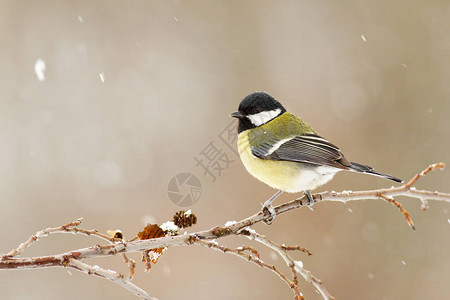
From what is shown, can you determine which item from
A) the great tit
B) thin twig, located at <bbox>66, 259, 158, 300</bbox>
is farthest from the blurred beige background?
thin twig, located at <bbox>66, 259, 158, 300</bbox>

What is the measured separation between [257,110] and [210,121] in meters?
2.55

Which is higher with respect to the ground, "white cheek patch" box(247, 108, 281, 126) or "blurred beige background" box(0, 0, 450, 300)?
"blurred beige background" box(0, 0, 450, 300)

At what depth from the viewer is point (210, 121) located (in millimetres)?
4289

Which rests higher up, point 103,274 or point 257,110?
point 257,110

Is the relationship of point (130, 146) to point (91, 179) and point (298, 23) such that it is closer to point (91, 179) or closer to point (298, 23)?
point (91, 179)

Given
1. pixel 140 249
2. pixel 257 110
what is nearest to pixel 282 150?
pixel 257 110

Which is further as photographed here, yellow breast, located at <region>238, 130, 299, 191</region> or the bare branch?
yellow breast, located at <region>238, 130, 299, 191</region>

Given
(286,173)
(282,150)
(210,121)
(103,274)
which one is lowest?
(103,274)

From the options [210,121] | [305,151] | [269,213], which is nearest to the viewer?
[269,213]

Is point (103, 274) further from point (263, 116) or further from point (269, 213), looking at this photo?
point (263, 116)

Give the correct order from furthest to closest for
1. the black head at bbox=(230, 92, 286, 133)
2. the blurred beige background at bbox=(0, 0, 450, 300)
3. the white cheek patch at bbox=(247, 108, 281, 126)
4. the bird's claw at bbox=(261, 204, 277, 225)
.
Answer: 1. the blurred beige background at bbox=(0, 0, 450, 300)
2. the white cheek patch at bbox=(247, 108, 281, 126)
3. the black head at bbox=(230, 92, 286, 133)
4. the bird's claw at bbox=(261, 204, 277, 225)

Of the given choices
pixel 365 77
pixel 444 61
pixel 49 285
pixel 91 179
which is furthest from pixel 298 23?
pixel 49 285

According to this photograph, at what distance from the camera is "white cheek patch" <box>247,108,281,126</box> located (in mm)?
1815

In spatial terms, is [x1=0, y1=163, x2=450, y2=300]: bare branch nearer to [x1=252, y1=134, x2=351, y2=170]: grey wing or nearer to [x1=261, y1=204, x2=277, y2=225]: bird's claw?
[x1=261, y1=204, x2=277, y2=225]: bird's claw
